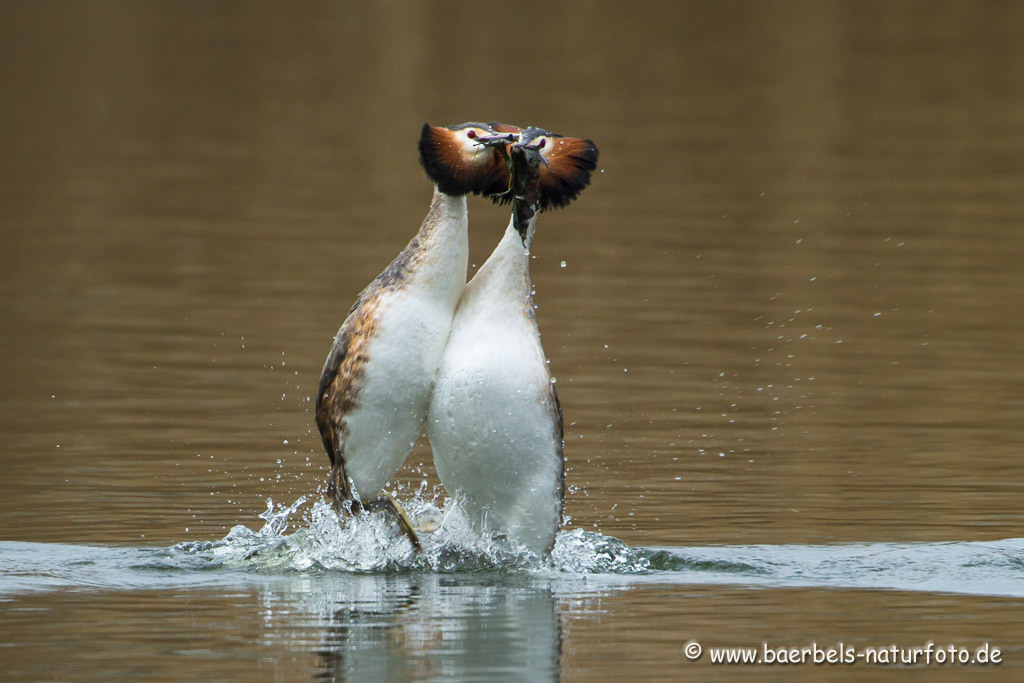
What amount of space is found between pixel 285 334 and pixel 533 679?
10067mm

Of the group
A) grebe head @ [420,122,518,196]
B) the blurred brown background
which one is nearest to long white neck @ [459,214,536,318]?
grebe head @ [420,122,518,196]

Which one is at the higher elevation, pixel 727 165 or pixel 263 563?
pixel 727 165

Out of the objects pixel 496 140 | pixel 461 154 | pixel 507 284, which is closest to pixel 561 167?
pixel 496 140

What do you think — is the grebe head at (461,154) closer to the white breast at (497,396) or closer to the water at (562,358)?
the white breast at (497,396)

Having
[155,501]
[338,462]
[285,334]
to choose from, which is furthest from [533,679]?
[285,334]

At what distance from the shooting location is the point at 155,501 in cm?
1200

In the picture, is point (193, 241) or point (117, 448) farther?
point (193, 241)

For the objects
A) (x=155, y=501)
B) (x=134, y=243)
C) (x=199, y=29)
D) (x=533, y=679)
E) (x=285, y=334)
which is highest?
(x=199, y=29)

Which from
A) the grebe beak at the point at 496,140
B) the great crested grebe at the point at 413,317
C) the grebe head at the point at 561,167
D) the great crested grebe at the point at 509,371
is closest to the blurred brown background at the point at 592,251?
the great crested grebe at the point at 509,371

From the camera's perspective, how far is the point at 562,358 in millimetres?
17234

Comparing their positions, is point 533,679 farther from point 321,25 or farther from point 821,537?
point 321,25

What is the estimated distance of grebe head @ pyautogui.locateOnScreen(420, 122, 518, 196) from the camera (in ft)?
31.8

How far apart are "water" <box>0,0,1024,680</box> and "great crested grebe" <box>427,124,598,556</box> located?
0.50 meters

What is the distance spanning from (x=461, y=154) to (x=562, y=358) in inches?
300
